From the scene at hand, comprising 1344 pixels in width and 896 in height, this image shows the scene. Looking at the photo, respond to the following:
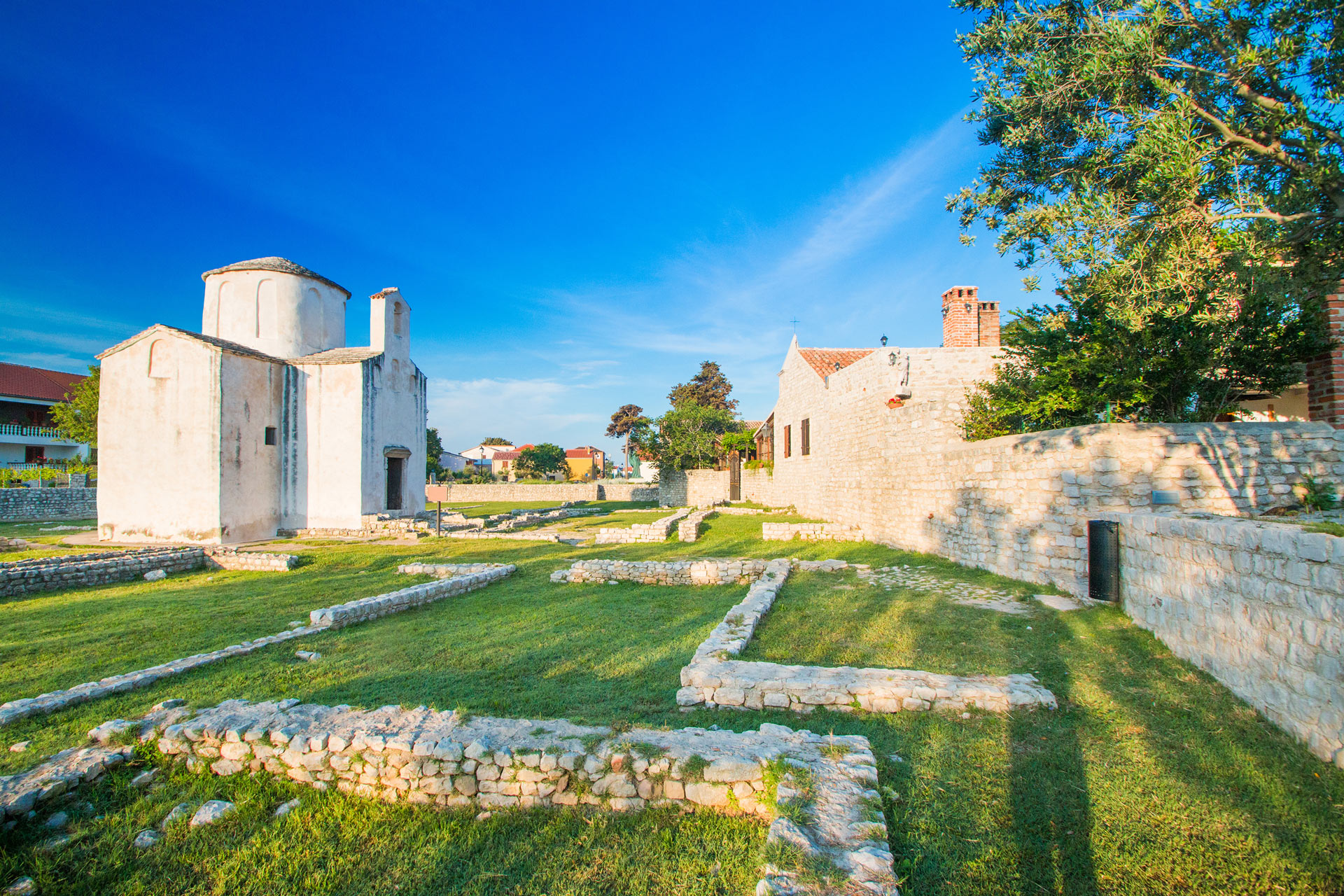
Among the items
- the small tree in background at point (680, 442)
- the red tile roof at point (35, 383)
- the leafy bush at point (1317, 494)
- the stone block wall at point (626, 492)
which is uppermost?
the red tile roof at point (35, 383)

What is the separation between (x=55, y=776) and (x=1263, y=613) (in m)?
8.01

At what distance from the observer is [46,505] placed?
23.1 metres

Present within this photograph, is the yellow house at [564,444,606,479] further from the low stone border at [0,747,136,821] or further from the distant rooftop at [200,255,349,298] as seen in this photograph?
the low stone border at [0,747,136,821]

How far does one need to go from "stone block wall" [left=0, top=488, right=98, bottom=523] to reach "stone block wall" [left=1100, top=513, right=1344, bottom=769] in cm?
3212

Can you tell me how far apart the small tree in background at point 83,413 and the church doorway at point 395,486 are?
20.5 m

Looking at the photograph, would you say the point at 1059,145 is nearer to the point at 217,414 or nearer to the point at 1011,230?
the point at 1011,230

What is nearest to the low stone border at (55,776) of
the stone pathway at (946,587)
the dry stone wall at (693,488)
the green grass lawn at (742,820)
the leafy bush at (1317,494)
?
the green grass lawn at (742,820)

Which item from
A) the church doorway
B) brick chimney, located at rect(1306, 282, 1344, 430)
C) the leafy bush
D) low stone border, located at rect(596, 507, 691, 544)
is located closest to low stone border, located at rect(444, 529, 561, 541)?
low stone border, located at rect(596, 507, 691, 544)

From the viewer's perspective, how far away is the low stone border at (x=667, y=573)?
10.0 meters

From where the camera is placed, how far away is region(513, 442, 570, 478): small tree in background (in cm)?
5894

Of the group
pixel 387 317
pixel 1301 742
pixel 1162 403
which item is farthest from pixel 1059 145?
pixel 387 317

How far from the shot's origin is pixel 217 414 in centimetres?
1585

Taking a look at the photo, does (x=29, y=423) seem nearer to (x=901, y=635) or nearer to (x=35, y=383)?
(x=35, y=383)

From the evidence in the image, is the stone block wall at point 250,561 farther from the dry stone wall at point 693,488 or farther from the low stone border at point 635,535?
the dry stone wall at point 693,488
